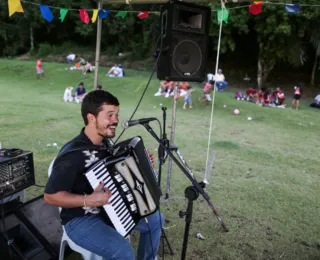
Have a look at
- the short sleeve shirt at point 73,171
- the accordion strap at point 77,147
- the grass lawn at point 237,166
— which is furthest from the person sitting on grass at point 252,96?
the short sleeve shirt at point 73,171

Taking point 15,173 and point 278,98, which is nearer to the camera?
point 15,173

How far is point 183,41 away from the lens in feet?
11.1

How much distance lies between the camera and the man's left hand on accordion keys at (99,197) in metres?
2.02

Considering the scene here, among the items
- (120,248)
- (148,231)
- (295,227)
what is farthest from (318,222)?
(120,248)

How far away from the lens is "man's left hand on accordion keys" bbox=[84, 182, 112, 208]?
2023mm

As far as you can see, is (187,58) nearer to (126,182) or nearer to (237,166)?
(126,182)

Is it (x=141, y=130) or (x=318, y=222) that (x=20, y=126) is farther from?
(x=318, y=222)

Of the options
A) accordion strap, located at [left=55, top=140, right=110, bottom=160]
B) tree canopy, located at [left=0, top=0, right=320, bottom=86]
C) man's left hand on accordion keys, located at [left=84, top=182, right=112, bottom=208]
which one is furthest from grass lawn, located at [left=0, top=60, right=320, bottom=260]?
tree canopy, located at [left=0, top=0, right=320, bottom=86]

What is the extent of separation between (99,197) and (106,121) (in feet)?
1.96

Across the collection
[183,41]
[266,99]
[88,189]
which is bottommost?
[88,189]

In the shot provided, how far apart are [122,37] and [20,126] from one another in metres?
24.3

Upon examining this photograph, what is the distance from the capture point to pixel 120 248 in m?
2.15

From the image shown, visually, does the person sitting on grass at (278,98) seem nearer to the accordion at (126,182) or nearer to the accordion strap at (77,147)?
the accordion at (126,182)

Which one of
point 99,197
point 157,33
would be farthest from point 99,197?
point 157,33
